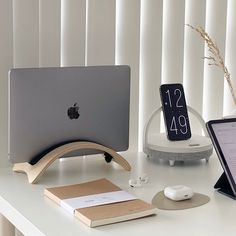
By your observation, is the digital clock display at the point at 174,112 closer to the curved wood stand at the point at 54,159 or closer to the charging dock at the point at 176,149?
the charging dock at the point at 176,149

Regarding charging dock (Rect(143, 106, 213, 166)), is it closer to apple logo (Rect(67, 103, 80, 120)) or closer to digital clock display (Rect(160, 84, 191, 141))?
digital clock display (Rect(160, 84, 191, 141))

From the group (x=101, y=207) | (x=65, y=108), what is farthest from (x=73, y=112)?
(x=101, y=207)

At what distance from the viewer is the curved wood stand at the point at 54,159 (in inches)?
70.4

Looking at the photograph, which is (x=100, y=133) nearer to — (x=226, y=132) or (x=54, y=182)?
(x=54, y=182)

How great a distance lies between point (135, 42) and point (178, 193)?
84 cm

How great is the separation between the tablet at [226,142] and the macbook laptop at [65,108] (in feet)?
1.06

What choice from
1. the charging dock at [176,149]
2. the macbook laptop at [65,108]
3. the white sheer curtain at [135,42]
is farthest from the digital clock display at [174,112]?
the white sheer curtain at [135,42]

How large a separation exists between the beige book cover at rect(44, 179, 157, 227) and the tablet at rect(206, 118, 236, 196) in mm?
274

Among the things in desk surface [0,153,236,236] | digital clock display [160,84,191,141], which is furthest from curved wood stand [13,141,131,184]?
digital clock display [160,84,191,141]

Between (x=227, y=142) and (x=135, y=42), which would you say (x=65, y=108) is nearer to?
(x=227, y=142)

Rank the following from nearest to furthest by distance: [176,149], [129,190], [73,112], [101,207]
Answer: [101,207], [129,190], [73,112], [176,149]

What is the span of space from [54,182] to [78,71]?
329mm

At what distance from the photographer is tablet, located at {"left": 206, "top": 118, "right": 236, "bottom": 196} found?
1.71 meters

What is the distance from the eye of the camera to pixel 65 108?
1.83m
